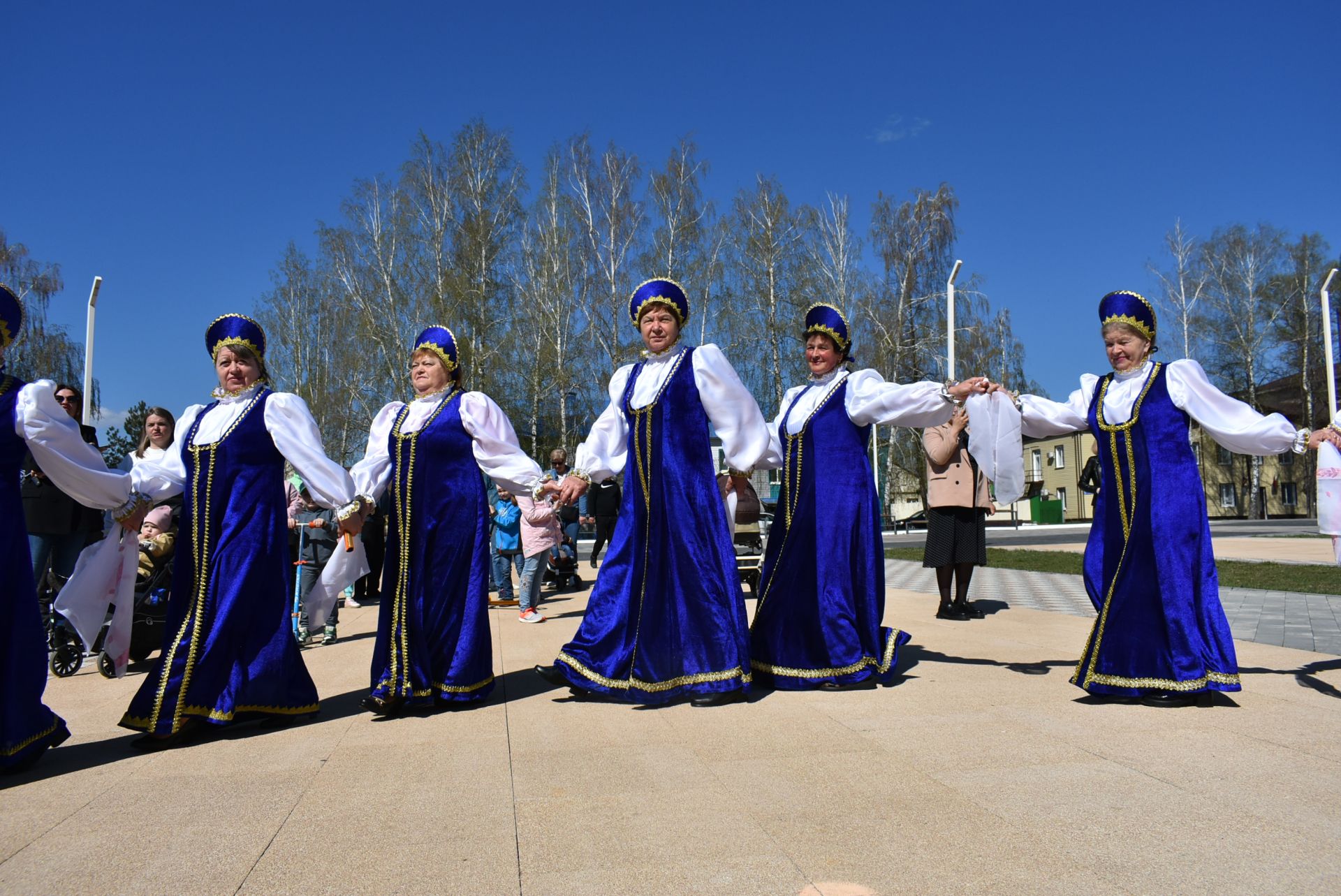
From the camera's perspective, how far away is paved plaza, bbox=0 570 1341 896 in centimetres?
250

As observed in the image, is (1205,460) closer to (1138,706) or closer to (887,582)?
(887,582)

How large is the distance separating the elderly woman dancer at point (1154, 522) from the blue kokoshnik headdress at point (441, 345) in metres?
3.53

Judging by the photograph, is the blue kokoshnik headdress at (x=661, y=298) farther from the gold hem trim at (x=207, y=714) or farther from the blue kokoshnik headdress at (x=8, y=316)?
the blue kokoshnik headdress at (x=8, y=316)

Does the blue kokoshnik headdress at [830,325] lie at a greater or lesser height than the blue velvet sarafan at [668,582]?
greater

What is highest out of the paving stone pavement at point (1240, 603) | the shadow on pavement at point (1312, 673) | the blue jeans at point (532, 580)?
the blue jeans at point (532, 580)

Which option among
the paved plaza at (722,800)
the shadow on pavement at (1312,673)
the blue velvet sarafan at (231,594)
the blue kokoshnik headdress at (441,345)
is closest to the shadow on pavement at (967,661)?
the paved plaza at (722,800)

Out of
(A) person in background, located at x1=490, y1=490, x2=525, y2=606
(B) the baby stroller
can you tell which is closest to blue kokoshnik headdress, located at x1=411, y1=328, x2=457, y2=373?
(A) person in background, located at x1=490, y1=490, x2=525, y2=606

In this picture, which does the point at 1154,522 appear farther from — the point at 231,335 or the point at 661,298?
the point at 231,335

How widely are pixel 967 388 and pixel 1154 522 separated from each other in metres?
1.16

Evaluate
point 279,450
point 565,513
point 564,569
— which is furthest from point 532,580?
point 279,450

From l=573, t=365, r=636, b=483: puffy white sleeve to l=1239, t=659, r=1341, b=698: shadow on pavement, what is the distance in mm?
3873

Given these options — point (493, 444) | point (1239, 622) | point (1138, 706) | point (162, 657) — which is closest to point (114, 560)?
point (162, 657)

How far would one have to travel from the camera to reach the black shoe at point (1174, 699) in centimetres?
455

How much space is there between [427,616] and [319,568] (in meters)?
4.34
